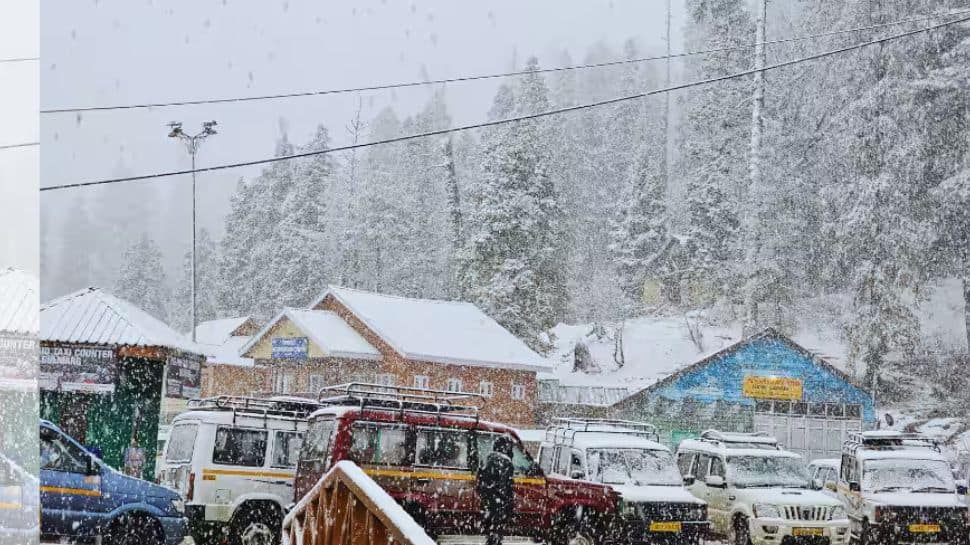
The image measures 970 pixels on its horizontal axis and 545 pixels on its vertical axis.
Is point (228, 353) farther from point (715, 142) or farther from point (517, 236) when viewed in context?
point (715, 142)

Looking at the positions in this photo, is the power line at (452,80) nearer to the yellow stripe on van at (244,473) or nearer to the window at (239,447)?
the window at (239,447)

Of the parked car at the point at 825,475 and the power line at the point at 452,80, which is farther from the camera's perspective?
the parked car at the point at 825,475

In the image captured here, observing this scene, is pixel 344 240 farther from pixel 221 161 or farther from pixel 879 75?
pixel 879 75

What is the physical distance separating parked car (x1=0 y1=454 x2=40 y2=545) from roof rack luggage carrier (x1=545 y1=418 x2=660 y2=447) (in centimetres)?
300

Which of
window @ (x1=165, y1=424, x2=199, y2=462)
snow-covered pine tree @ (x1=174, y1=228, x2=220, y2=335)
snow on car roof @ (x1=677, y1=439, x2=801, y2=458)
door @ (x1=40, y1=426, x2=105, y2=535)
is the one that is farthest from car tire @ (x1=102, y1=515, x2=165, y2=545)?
snow on car roof @ (x1=677, y1=439, x2=801, y2=458)

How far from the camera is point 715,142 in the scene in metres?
6.17

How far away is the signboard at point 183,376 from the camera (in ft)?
23.1

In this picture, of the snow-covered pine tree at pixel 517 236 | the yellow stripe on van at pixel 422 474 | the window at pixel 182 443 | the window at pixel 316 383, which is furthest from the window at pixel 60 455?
the snow-covered pine tree at pixel 517 236

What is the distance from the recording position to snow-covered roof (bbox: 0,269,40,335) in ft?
24.3

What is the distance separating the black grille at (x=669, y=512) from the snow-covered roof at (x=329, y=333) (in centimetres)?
187

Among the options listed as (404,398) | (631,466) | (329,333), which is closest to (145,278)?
(329,333)

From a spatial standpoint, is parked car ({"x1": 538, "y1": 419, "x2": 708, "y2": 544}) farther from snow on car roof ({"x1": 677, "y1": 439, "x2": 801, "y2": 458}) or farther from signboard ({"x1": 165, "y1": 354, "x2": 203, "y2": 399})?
signboard ({"x1": 165, "y1": 354, "x2": 203, "y2": 399})

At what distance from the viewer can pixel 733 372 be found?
621cm

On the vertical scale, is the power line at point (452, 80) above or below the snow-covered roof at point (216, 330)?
above
